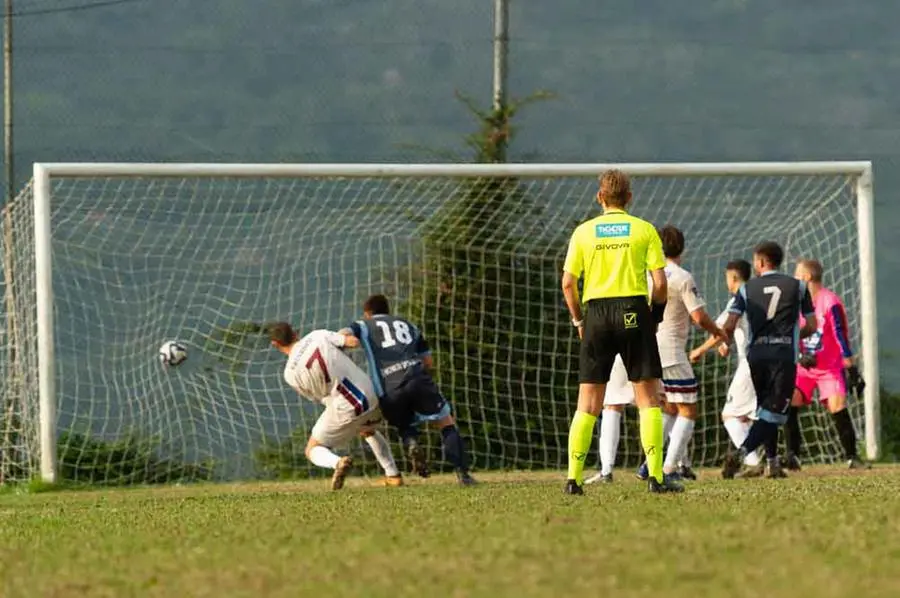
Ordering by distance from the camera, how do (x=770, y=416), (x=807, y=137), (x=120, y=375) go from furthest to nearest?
(x=807, y=137)
(x=120, y=375)
(x=770, y=416)

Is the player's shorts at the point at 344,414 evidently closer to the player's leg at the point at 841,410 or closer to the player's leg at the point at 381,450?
the player's leg at the point at 381,450

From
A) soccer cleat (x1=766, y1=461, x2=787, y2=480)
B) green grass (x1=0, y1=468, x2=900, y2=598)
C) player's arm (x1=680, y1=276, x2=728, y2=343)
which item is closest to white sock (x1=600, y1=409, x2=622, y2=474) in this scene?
player's arm (x1=680, y1=276, x2=728, y2=343)

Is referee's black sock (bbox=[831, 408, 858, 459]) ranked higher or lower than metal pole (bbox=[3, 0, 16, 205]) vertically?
lower

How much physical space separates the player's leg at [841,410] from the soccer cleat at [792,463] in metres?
0.42

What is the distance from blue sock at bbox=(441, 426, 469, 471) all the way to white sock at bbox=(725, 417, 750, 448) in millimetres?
2073

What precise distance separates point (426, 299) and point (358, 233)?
0.90m

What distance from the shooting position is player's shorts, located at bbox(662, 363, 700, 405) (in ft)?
40.5

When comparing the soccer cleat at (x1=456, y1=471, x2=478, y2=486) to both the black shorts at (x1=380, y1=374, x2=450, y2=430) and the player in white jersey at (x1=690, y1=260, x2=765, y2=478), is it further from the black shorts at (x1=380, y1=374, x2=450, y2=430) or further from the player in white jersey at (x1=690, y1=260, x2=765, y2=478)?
the player in white jersey at (x1=690, y1=260, x2=765, y2=478)

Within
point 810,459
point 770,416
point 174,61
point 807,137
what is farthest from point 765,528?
point 174,61

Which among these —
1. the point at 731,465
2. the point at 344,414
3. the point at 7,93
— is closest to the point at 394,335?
the point at 344,414

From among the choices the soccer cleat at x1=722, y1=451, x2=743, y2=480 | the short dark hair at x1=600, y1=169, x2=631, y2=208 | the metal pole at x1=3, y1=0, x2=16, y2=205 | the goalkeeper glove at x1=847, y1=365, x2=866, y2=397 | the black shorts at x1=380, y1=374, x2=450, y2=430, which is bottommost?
the soccer cleat at x1=722, y1=451, x2=743, y2=480

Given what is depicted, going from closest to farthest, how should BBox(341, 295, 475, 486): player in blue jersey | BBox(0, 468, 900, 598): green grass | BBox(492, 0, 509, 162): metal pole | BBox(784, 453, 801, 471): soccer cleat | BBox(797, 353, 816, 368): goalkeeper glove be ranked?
BBox(0, 468, 900, 598): green grass < BBox(341, 295, 475, 486): player in blue jersey < BBox(784, 453, 801, 471): soccer cleat < BBox(797, 353, 816, 368): goalkeeper glove < BBox(492, 0, 509, 162): metal pole

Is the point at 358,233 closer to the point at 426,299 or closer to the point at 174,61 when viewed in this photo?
the point at 426,299

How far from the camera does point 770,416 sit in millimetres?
12141
